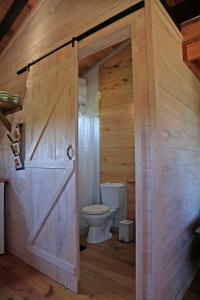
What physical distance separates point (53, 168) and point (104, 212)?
115 cm

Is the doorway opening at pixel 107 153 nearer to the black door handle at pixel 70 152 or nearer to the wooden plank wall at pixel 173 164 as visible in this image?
the wooden plank wall at pixel 173 164

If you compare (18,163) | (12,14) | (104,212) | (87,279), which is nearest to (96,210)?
(104,212)

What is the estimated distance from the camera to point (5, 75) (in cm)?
301

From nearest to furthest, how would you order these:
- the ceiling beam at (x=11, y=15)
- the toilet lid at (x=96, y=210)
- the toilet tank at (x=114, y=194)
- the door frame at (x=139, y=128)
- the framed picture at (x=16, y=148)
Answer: the door frame at (x=139, y=128), the ceiling beam at (x=11, y=15), the framed picture at (x=16, y=148), the toilet lid at (x=96, y=210), the toilet tank at (x=114, y=194)

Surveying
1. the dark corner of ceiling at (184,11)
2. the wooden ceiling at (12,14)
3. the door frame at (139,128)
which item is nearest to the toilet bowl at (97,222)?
the door frame at (139,128)

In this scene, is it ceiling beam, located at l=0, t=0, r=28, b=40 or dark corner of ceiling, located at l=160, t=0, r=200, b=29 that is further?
ceiling beam, located at l=0, t=0, r=28, b=40

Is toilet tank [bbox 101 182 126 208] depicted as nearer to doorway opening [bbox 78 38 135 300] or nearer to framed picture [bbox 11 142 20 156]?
doorway opening [bbox 78 38 135 300]

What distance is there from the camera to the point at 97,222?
2846 millimetres

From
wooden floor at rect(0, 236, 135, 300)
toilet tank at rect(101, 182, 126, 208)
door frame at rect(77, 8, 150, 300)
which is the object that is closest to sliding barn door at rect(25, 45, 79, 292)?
wooden floor at rect(0, 236, 135, 300)

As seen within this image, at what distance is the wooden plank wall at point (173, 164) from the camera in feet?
4.81

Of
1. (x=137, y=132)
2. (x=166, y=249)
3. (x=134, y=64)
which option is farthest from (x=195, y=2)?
(x=166, y=249)

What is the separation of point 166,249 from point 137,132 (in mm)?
889

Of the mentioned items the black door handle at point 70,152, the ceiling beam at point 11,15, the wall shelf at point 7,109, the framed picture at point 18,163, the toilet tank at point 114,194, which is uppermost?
the ceiling beam at point 11,15

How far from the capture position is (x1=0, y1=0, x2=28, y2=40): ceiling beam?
2451 millimetres
